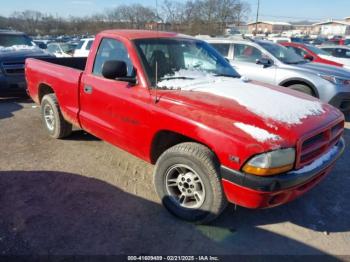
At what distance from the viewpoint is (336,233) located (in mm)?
3041

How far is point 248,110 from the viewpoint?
287cm

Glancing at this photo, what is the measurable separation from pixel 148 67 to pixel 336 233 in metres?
2.63

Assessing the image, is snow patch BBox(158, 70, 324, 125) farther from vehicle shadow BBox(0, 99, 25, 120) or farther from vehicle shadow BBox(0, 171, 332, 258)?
vehicle shadow BBox(0, 99, 25, 120)

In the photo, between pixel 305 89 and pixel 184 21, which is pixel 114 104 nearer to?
pixel 305 89

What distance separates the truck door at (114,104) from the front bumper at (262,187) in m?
1.15

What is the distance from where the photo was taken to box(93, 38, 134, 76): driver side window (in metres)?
3.75

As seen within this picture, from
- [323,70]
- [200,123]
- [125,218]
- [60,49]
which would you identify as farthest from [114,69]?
[60,49]

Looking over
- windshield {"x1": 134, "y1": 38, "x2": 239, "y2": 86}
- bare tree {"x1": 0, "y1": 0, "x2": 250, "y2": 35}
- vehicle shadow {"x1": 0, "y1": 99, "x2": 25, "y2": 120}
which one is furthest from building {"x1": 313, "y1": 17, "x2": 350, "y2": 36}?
windshield {"x1": 134, "y1": 38, "x2": 239, "y2": 86}

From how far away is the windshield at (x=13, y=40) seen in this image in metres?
9.98

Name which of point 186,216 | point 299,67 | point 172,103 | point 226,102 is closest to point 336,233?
point 186,216

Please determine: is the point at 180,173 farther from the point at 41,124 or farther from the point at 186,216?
the point at 41,124

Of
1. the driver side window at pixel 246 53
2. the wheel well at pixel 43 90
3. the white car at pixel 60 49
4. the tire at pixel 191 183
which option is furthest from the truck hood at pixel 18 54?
the tire at pixel 191 183

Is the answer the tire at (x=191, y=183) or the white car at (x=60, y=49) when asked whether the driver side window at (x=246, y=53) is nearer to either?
the tire at (x=191, y=183)

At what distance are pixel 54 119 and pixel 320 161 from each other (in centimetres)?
414
